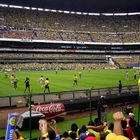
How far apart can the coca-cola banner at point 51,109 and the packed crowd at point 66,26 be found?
7209cm

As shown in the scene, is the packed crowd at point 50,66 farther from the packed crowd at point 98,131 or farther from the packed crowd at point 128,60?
the packed crowd at point 98,131

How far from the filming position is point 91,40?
102438 mm

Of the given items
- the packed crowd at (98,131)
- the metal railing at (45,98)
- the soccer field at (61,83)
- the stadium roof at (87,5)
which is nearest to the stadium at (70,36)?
the stadium roof at (87,5)

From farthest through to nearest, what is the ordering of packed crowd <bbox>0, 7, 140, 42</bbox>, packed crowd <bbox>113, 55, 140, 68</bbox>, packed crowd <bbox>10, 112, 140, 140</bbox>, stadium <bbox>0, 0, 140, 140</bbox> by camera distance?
packed crowd <bbox>113, 55, 140, 68</bbox>
packed crowd <bbox>0, 7, 140, 42</bbox>
stadium <bbox>0, 0, 140, 140</bbox>
packed crowd <bbox>10, 112, 140, 140</bbox>

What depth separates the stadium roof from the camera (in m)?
99.7

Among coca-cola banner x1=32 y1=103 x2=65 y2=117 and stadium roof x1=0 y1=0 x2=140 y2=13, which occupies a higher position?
stadium roof x1=0 y1=0 x2=140 y2=13

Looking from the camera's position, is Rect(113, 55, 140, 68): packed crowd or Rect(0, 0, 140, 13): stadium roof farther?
Rect(0, 0, 140, 13): stadium roof

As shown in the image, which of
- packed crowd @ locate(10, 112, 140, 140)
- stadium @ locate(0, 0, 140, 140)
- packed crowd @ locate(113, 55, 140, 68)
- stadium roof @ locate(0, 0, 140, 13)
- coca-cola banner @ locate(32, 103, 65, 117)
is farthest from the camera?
stadium roof @ locate(0, 0, 140, 13)

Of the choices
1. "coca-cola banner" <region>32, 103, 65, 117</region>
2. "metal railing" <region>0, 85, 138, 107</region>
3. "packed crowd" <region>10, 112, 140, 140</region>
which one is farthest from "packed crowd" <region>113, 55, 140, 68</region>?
"packed crowd" <region>10, 112, 140, 140</region>

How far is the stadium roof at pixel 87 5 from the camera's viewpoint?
9973 centimetres

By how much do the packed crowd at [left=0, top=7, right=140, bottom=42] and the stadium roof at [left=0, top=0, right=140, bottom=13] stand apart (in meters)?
3.03

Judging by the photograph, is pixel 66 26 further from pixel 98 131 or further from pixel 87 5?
pixel 98 131

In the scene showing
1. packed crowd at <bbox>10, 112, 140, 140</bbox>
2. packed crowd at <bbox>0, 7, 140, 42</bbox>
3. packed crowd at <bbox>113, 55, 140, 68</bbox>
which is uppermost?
packed crowd at <bbox>0, 7, 140, 42</bbox>

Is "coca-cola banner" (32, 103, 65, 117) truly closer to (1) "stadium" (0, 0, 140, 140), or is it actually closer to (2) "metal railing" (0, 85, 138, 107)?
(2) "metal railing" (0, 85, 138, 107)
